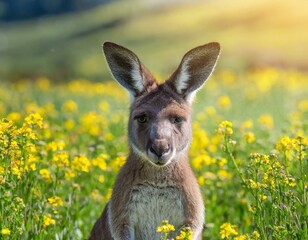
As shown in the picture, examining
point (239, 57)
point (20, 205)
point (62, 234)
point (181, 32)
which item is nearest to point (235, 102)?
point (62, 234)

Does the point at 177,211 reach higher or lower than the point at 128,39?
lower

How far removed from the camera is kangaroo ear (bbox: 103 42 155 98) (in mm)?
5645

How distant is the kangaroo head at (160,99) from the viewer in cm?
518

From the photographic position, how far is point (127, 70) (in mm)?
5715

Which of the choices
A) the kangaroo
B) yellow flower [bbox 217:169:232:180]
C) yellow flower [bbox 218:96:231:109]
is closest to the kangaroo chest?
the kangaroo

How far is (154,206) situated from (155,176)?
22cm

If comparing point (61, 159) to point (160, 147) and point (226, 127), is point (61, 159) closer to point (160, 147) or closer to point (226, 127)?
point (160, 147)

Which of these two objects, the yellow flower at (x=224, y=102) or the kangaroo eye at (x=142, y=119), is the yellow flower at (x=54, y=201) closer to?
→ the kangaroo eye at (x=142, y=119)

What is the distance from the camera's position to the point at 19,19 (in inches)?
1783

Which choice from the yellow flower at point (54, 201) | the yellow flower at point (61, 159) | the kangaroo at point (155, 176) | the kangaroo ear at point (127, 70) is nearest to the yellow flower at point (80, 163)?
the yellow flower at point (61, 159)

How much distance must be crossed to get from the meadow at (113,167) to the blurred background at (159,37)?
1204 centimetres

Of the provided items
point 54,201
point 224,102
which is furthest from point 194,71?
point 224,102

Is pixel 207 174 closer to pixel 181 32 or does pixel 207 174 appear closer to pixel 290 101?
pixel 290 101

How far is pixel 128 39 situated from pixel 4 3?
1961 cm
